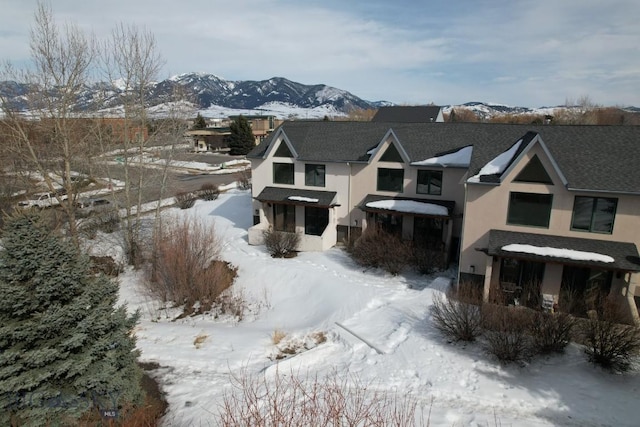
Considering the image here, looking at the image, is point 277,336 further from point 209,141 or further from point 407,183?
point 209,141

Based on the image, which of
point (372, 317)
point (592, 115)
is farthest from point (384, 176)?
point (592, 115)

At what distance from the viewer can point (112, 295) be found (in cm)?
932

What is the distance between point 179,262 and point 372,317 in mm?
9705

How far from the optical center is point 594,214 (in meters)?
16.5

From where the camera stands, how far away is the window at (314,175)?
84.5 feet

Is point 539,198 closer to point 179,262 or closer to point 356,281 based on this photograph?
point 356,281

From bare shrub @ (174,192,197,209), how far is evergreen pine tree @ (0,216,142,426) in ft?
89.9

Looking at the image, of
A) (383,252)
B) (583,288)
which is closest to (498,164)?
(583,288)

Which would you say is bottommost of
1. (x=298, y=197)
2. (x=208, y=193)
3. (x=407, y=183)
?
(x=208, y=193)

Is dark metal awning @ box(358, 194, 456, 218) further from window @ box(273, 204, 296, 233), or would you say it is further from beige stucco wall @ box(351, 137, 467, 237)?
window @ box(273, 204, 296, 233)

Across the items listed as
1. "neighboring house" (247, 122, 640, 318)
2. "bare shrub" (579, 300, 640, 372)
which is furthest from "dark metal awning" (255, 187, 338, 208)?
"bare shrub" (579, 300, 640, 372)

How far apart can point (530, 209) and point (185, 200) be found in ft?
95.2

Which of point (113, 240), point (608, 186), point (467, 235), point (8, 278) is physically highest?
point (608, 186)

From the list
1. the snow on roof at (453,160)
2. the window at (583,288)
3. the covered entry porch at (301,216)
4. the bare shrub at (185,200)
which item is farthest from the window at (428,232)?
the bare shrub at (185,200)
